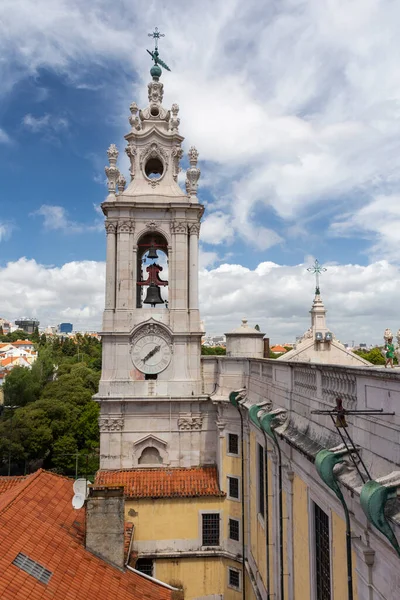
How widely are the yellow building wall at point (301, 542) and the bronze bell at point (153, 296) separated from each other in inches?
475

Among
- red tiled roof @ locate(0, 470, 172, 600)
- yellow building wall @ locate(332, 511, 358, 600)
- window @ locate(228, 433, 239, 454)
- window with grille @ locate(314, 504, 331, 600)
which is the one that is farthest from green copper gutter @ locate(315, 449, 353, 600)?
window @ locate(228, 433, 239, 454)

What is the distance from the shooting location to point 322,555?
28.1 ft

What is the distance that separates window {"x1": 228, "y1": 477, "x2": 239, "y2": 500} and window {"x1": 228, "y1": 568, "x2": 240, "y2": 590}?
2.85 meters

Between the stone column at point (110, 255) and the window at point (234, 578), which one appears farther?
the stone column at point (110, 255)

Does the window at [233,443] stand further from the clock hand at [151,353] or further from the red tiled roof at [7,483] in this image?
the red tiled roof at [7,483]

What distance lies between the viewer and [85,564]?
42.8 ft

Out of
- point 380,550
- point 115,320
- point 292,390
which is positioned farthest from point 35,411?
point 380,550

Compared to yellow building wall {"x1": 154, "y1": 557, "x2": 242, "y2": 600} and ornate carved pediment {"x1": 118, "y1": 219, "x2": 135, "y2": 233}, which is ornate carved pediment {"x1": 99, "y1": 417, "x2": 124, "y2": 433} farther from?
ornate carved pediment {"x1": 118, "y1": 219, "x2": 135, "y2": 233}

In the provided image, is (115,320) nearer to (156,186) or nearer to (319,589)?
(156,186)

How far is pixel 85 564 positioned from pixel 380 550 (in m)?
10.3

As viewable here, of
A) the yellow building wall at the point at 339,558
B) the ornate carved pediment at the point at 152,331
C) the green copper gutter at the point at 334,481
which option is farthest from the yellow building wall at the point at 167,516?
the green copper gutter at the point at 334,481

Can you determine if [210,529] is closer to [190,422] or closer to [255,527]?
[255,527]

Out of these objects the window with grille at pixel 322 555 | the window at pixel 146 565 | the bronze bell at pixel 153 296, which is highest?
the bronze bell at pixel 153 296

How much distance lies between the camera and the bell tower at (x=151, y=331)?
64.2 feet
